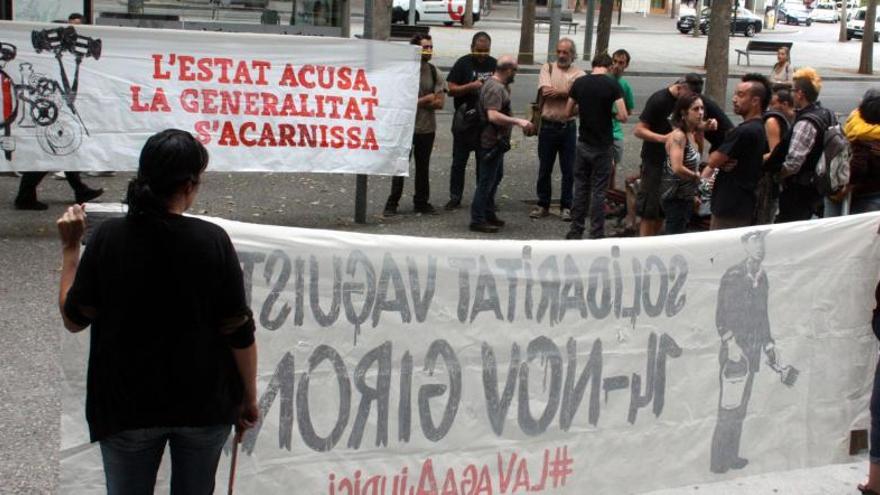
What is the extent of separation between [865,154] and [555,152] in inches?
165

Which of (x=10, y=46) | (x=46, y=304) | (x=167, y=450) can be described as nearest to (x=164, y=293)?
(x=167, y=450)

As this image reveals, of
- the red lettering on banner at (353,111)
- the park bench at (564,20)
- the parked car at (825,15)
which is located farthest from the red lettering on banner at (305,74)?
the parked car at (825,15)

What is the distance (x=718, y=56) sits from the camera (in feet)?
44.3

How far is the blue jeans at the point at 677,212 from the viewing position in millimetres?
8180

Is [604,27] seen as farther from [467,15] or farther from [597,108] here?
[467,15]

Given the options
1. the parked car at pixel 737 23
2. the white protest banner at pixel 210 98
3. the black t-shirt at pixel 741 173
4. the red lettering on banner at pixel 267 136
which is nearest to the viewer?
the black t-shirt at pixel 741 173

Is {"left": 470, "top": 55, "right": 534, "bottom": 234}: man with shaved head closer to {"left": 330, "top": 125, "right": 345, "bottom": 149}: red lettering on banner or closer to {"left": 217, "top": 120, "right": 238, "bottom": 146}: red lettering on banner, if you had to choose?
{"left": 330, "top": 125, "right": 345, "bottom": 149}: red lettering on banner

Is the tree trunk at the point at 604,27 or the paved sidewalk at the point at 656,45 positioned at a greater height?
the tree trunk at the point at 604,27

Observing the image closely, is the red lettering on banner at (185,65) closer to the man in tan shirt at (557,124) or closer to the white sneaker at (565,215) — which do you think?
the man in tan shirt at (557,124)

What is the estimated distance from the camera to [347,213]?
35.2ft

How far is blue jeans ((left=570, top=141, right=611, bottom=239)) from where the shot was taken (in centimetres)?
941


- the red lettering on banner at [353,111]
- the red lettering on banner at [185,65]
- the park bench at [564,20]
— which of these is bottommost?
the red lettering on banner at [353,111]

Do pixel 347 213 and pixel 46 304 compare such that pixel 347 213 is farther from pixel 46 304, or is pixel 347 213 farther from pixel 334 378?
pixel 334 378

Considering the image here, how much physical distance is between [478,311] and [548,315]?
0.31 metres
